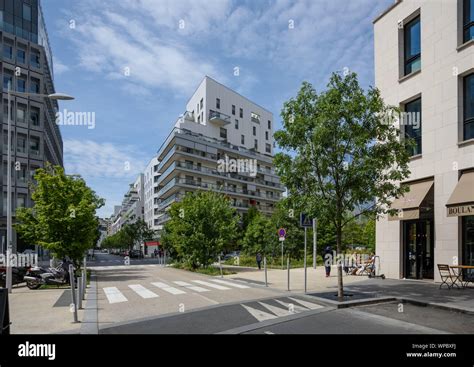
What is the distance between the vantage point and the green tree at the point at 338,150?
11961 mm

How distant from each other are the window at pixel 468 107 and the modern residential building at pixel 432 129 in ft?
0.13

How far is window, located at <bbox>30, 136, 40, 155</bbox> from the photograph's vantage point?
4388 centimetres

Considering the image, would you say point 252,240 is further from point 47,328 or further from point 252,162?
point 252,162

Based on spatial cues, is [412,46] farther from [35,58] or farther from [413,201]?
[35,58]

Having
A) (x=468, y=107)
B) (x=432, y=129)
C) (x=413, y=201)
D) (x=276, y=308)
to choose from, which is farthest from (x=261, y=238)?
(x=276, y=308)

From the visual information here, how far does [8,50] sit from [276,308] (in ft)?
147

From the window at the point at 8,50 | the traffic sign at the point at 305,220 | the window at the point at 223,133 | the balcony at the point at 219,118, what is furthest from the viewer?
the window at the point at 223,133

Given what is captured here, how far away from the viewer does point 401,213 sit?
16625 mm

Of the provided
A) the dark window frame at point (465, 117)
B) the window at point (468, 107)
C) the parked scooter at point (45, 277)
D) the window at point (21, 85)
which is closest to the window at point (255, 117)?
the window at point (21, 85)

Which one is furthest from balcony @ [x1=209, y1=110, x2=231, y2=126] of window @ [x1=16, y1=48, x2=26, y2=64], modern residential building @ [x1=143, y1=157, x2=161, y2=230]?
window @ [x1=16, y1=48, x2=26, y2=64]

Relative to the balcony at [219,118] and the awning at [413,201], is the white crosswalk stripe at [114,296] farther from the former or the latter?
the balcony at [219,118]

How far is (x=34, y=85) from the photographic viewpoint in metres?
44.8

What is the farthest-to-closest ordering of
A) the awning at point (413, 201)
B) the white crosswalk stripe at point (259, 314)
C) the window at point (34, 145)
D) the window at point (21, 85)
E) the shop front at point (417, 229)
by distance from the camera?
1. the window at point (34, 145)
2. the window at point (21, 85)
3. the shop front at point (417, 229)
4. the awning at point (413, 201)
5. the white crosswalk stripe at point (259, 314)
